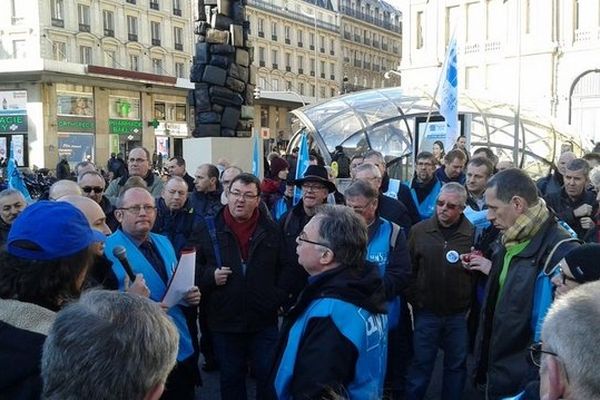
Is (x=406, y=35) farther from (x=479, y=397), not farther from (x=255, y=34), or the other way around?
(x=479, y=397)

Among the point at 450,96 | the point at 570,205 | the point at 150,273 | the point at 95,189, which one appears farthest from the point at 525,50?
the point at 150,273

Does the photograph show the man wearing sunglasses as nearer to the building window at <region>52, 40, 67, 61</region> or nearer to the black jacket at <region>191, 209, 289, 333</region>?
the black jacket at <region>191, 209, 289, 333</region>

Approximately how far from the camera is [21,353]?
192 centimetres

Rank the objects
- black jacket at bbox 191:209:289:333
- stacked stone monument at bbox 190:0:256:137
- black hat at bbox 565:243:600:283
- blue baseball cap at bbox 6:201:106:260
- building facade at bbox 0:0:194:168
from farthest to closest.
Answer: building facade at bbox 0:0:194:168 → stacked stone monument at bbox 190:0:256:137 → black jacket at bbox 191:209:289:333 → black hat at bbox 565:243:600:283 → blue baseball cap at bbox 6:201:106:260

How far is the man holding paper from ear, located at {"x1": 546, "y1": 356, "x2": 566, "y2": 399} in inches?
96.5

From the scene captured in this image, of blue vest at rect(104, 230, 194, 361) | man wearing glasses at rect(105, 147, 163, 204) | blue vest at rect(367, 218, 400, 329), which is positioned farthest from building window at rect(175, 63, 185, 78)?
blue vest at rect(104, 230, 194, 361)

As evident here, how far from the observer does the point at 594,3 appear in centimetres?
3369

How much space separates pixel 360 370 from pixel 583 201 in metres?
4.33

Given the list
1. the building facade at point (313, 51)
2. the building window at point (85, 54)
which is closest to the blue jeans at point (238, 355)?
the building window at point (85, 54)

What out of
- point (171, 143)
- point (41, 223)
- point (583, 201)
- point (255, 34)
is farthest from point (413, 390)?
point (255, 34)

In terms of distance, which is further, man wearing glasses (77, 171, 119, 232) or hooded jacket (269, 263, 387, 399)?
man wearing glasses (77, 171, 119, 232)

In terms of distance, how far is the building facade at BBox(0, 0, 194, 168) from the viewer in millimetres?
36750

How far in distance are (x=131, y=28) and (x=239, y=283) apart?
47855mm

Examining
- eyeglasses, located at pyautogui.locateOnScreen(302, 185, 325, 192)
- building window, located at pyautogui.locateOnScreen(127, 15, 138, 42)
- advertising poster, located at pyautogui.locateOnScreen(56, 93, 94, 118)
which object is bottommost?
eyeglasses, located at pyautogui.locateOnScreen(302, 185, 325, 192)
